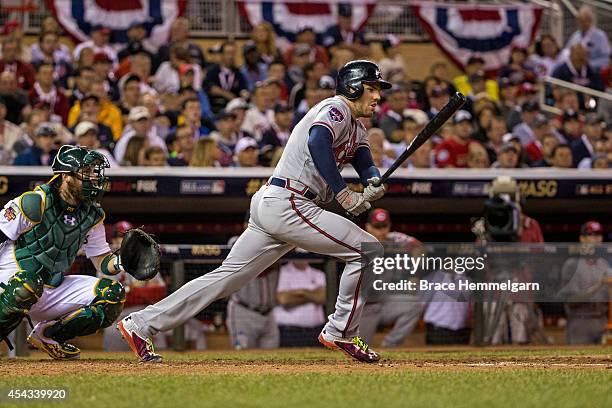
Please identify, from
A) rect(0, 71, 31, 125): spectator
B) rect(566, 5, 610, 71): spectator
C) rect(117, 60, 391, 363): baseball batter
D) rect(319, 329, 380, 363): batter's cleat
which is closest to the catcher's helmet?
rect(117, 60, 391, 363): baseball batter

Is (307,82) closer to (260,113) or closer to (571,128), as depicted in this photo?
(260,113)

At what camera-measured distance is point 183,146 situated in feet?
35.6

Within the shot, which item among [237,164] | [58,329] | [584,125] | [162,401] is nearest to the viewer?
[162,401]

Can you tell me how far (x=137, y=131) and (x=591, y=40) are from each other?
6981 mm

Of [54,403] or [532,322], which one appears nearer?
[54,403]

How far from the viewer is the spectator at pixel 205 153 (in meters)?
10.4

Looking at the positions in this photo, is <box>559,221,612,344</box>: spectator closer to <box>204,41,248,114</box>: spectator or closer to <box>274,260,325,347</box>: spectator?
<box>274,260,325,347</box>: spectator

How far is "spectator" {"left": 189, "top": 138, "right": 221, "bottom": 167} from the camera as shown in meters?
10.4

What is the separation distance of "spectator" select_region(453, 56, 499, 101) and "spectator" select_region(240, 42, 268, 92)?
2.56 meters

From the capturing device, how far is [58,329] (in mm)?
6969

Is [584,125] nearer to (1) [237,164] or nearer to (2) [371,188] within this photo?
(1) [237,164]

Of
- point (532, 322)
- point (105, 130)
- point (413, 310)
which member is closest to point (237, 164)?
point (105, 130)

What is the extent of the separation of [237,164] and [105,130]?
139 centimetres

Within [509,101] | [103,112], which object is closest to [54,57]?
[103,112]
